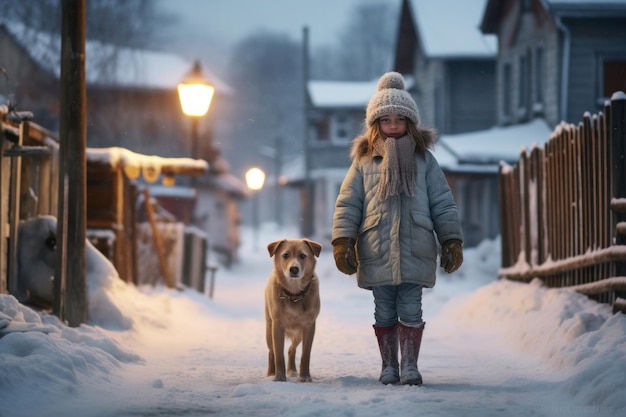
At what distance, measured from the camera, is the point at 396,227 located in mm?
7250

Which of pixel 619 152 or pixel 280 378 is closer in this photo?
pixel 280 378

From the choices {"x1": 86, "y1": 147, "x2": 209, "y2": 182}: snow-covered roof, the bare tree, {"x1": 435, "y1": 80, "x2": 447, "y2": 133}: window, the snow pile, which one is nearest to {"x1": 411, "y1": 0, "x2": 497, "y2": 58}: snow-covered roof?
{"x1": 435, "y1": 80, "x2": 447, "y2": 133}: window

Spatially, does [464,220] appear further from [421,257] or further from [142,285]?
[421,257]

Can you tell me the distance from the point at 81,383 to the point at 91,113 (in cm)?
3007

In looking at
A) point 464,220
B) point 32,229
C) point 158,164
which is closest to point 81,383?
point 32,229

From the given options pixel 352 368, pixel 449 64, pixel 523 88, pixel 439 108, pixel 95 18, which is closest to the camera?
pixel 352 368

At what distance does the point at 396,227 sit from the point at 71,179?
3.83 m

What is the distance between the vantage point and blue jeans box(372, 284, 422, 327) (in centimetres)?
732

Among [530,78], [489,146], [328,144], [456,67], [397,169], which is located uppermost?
[456,67]

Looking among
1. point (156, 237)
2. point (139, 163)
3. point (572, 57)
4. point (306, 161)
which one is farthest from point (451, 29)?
point (139, 163)

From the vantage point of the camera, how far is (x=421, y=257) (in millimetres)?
7246

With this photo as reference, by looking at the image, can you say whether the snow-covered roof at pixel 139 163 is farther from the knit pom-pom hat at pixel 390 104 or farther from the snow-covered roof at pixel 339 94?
the snow-covered roof at pixel 339 94

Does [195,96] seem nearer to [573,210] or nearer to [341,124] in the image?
[573,210]

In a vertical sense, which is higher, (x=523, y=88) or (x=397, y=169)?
(x=523, y=88)
